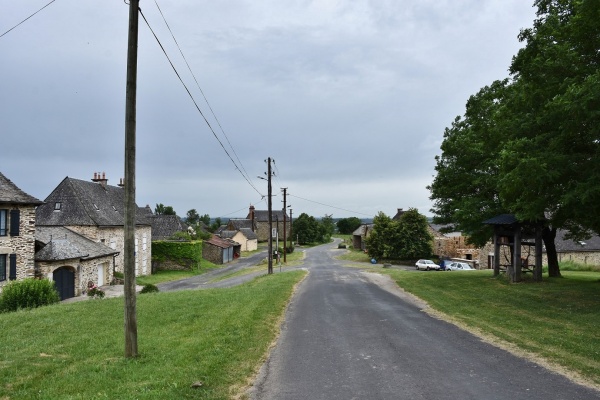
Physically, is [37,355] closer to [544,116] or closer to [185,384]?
[185,384]

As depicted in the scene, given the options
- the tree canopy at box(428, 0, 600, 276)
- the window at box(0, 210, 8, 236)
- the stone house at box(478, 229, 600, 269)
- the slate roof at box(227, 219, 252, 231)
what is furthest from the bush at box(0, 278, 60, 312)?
the slate roof at box(227, 219, 252, 231)

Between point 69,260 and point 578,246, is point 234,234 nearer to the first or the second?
point 69,260

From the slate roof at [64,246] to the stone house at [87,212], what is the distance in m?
2.33

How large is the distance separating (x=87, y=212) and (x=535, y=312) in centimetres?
3721

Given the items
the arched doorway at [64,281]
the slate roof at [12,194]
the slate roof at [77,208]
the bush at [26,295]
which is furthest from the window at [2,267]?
the slate roof at [77,208]

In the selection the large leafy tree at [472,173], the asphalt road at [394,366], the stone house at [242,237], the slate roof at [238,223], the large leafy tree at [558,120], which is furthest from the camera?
the slate roof at [238,223]

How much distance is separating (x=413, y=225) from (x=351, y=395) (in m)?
52.6

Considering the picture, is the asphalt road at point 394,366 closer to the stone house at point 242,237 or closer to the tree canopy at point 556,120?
the tree canopy at point 556,120

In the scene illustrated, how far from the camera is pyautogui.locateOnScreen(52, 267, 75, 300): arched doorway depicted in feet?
98.9

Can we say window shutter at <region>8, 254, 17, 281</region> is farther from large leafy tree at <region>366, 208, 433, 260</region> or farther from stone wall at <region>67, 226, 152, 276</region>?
large leafy tree at <region>366, 208, 433, 260</region>

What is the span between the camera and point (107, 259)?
38219 millimetres

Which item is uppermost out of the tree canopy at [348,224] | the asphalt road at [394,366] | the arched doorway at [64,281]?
the tree canopy at [348,224]

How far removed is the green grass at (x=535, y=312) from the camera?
9.63 meters

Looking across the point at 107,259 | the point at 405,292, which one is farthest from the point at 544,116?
the point at 107,259
